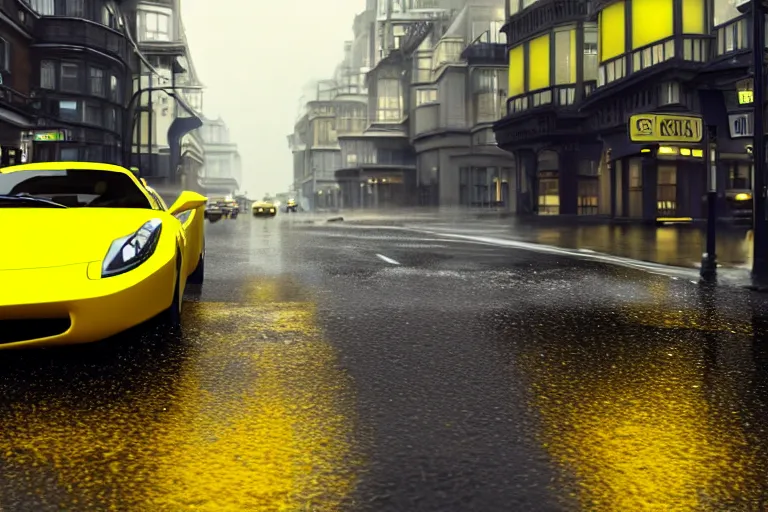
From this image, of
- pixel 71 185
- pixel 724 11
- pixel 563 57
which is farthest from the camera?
pixel 563 57

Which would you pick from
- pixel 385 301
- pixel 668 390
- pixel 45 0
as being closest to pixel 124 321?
pixel 668 390

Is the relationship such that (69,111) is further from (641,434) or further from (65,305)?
(641,434)

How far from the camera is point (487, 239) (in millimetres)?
25156

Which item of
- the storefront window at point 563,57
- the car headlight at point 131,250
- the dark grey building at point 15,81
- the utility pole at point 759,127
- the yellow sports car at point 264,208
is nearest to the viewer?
the car headlight at point 131,250

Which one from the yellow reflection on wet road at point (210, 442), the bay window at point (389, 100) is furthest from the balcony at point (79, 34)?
the yellow reflection on wet road at point (210, 442)

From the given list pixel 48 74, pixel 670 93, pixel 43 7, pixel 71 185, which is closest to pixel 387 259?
pixel 71 185

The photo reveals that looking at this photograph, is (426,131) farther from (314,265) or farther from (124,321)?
(124,321)

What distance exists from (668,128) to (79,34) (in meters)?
43.8

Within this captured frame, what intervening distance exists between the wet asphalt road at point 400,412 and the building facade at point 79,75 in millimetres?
42341

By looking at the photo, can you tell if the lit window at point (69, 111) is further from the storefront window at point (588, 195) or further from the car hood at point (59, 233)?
the car hood at point (59, 233)

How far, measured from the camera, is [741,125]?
1420cm

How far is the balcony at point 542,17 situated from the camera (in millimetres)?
41844

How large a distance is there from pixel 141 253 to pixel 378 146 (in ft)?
263

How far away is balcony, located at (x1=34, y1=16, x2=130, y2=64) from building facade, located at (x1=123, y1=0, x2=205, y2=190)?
374 inches
